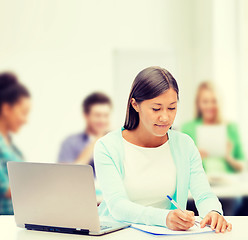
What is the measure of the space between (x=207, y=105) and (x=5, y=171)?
1875 millimetres

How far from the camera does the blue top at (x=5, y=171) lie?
362 centimetres

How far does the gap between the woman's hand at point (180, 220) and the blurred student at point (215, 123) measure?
2585mm

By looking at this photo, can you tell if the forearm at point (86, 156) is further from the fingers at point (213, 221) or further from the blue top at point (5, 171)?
the fingers at point (213, 221)

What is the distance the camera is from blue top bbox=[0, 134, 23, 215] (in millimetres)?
3621

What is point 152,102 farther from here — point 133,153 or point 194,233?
point 194,233

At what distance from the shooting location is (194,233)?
5.36 feet

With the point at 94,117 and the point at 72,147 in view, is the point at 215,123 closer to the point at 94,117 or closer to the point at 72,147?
the point at 94,117

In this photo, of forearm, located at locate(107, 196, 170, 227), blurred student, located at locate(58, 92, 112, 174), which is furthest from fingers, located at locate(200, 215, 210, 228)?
blurred student, located at locate(58, 92, 112, 174)

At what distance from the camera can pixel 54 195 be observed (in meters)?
1.69

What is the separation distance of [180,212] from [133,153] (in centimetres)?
39

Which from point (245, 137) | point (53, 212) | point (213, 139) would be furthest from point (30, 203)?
point (245, 137)

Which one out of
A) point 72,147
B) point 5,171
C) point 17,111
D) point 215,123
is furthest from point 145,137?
point 72,147

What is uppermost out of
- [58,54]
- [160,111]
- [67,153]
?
[58,54]

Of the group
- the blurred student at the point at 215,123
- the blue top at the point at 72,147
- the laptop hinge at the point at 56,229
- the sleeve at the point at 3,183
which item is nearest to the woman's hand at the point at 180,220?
the laptop hinge at the point at 56,229
